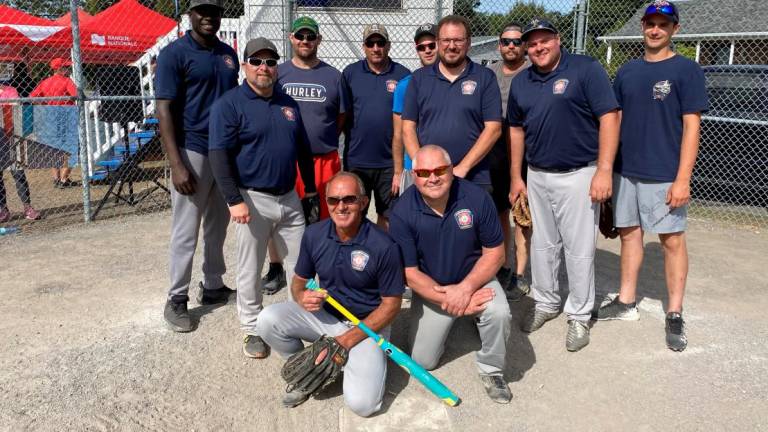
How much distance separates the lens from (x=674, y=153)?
385cm

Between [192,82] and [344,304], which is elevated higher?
[192,82]

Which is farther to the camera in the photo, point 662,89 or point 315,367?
point 662,89

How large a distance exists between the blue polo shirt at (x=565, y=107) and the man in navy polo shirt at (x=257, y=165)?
1.46 meters

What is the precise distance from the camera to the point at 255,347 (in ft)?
12.4

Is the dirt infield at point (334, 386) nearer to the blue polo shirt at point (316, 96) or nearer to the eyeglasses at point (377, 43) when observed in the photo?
the blue polo shirt at point (316, 96)

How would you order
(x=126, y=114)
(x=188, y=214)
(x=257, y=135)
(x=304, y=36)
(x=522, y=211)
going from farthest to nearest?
1. (x=126, y=114)
2. (x=304, y=36)
3. (x=522, y=211)
4. (x=188, y=214)
5. (x=257, y=135)

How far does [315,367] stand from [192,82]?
195cm

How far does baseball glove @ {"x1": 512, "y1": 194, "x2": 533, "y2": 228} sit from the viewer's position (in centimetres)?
420

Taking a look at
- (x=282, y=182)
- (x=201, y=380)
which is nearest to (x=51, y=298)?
(x=201, y=380)

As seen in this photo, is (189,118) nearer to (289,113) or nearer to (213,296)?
(289,113)

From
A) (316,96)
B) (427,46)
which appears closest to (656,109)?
(427,46)

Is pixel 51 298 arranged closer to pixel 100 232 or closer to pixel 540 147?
pixel 100 232

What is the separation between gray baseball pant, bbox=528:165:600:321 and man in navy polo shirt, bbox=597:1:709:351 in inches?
14.1

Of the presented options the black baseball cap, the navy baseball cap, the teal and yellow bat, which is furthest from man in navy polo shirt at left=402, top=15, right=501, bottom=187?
the teal and yellow bat
